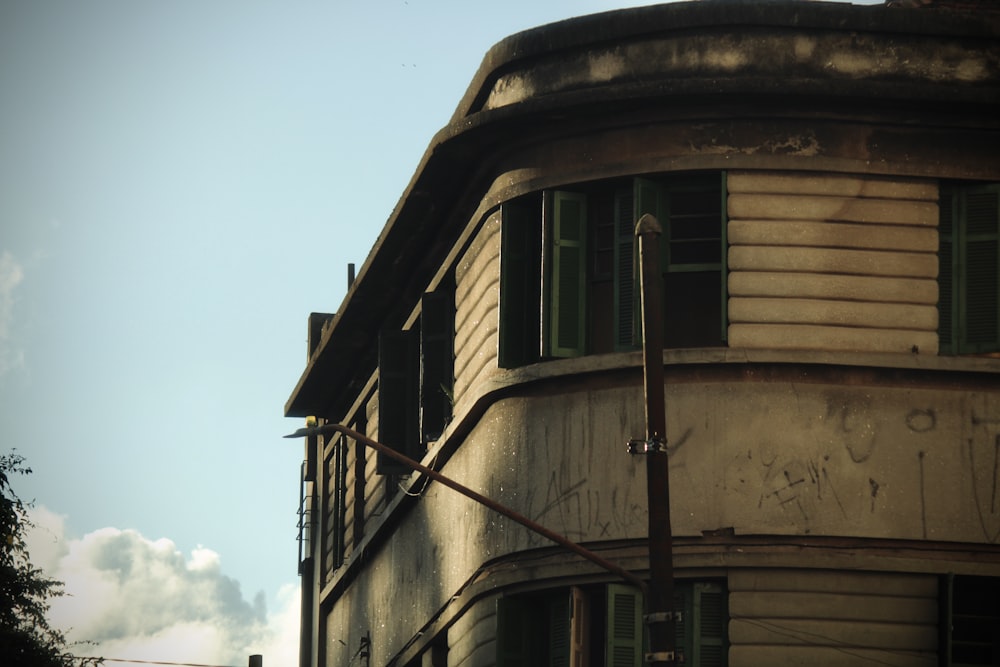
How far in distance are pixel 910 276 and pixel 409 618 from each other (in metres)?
8.83

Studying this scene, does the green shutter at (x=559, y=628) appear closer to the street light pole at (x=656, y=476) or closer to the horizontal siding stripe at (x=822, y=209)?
the horizontal siding stripe at (x=822, y=209)

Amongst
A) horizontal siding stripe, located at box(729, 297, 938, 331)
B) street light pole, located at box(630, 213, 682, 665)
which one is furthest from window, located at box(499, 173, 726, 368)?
street light pole, located at box(630, 213, 682, 665)

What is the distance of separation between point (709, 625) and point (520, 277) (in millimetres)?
4344

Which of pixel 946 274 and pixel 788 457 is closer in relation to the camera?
pixel 788 457

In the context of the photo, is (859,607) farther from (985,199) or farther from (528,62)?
(528,62)

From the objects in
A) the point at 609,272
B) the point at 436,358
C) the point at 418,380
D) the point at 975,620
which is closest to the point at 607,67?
the point at 609,272

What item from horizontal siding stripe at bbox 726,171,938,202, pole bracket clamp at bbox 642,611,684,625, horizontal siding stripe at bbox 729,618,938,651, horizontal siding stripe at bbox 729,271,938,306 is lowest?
pole bracket clamp at bbox 642,611,684,625

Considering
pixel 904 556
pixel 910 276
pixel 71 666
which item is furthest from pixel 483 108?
pixel 71 666

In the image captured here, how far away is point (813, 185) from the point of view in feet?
69.1

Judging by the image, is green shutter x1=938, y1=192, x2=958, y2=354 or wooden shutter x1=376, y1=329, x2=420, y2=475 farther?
wooden shutter x1=376, y1=329, x2=420, y2=475

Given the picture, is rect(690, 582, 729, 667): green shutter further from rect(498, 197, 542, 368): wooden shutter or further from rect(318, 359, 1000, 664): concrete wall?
rect(498, 197, 542, 368): wooden shutter

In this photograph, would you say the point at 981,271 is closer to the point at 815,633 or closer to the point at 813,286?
the point at 813,286

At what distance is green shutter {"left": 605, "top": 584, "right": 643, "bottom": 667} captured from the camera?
2042 cm

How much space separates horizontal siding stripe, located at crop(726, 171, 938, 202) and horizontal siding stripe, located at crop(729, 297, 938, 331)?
1085 mm
